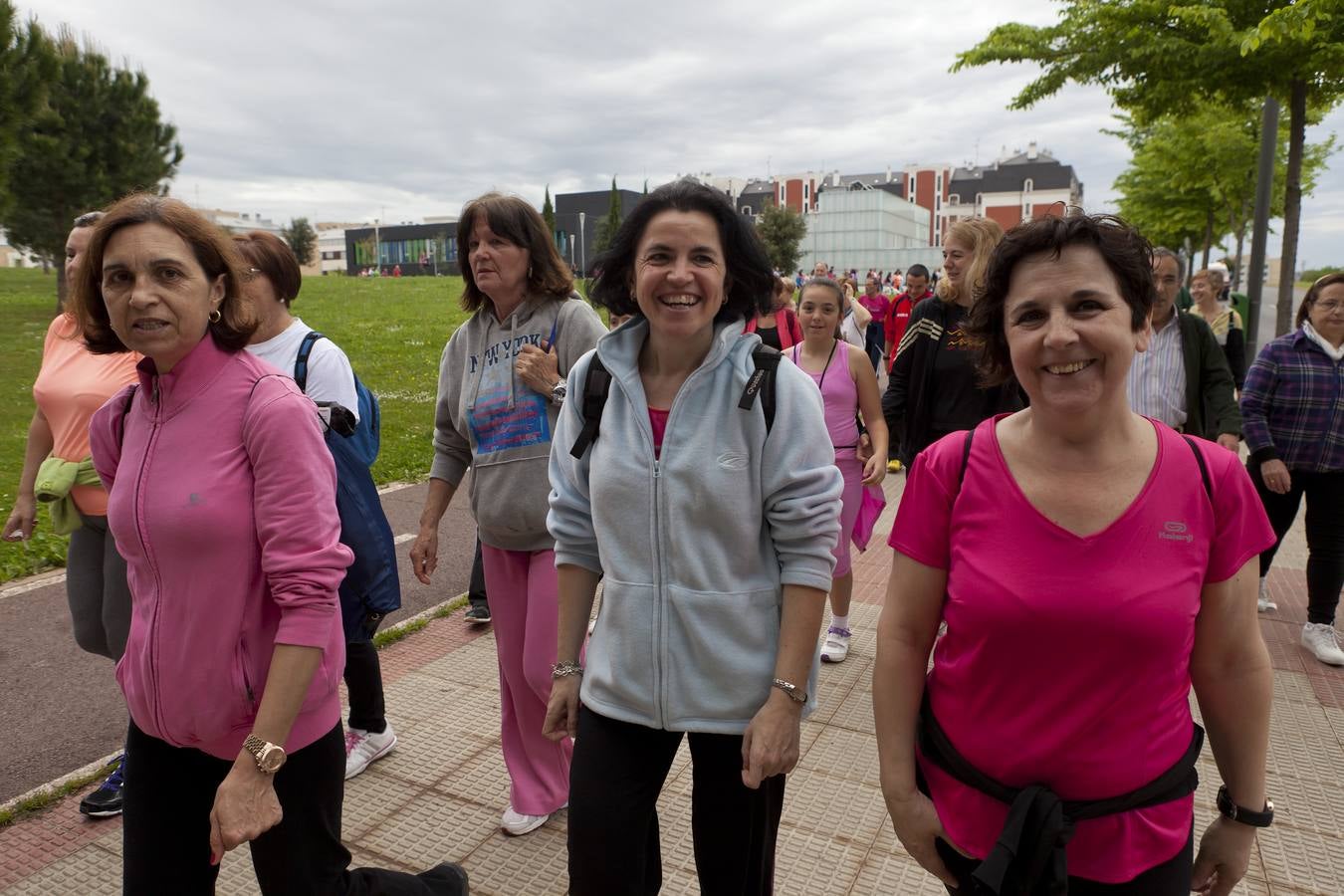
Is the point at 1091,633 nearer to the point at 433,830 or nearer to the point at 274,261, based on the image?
the point at 433,830

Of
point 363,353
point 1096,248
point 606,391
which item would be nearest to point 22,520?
point 606,391

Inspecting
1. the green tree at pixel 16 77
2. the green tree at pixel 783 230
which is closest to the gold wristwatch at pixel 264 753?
the green tree at pixel 16 77

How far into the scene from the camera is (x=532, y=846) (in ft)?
10.3

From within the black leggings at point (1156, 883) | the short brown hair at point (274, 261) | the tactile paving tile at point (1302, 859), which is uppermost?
the short brown hair at point (274, 261)

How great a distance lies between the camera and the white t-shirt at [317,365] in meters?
3.09

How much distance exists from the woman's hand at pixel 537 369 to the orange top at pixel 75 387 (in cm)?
136

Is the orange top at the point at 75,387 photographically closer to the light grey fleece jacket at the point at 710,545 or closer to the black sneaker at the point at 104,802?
the black sneaker at the point at 104,802

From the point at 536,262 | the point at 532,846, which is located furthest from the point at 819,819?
the point at 536,262

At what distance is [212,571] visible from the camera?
1.87 m

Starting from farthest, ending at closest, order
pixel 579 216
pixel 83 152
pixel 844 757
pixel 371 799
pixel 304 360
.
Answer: pixel 579 216 < pixel 83 152 < pixel 844 757 < pixel 371 799 < pixel 304 360

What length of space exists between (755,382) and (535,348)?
123 centimetres

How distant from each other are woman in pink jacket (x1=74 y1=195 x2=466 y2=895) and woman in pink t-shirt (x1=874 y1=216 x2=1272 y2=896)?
1292 millimetres

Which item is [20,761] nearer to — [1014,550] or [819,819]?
[819,819]

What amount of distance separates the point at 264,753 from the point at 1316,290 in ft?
17.5
